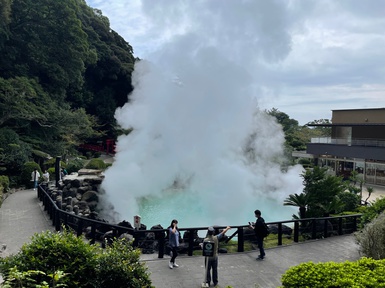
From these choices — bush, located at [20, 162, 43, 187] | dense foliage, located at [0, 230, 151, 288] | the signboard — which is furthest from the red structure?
dense foliage, located at [0, 230, 151, 288]

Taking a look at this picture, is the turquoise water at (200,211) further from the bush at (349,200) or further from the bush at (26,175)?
the bush at (26,175)

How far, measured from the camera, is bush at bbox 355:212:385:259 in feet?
30.0

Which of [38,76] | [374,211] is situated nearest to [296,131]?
[38,76]

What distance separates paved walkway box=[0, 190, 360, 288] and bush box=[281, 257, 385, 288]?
2.46 meters

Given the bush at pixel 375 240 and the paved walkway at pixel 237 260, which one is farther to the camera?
the bush at pixel 375 240

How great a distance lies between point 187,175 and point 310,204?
967 centimetres

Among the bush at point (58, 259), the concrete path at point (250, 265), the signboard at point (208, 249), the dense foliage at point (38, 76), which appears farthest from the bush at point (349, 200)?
the dense foliage at point (38, 76)

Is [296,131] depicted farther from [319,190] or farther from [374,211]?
[374,211]

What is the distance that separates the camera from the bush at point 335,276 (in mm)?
5457

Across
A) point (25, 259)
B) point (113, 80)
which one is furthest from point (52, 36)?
point (25, 259)

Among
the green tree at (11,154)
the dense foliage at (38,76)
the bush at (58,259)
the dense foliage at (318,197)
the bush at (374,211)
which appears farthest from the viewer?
the dense foliage at (38,76)

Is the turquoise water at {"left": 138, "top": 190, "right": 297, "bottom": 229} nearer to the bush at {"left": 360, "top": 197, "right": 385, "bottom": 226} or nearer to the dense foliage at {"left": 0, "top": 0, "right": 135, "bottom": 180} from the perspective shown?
the bush at {"left": 360, "top": 197, "right": 385, "bottom": 226}

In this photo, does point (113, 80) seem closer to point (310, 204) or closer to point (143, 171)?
point (143, 171)

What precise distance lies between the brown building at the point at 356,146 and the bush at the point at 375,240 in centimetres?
2421
